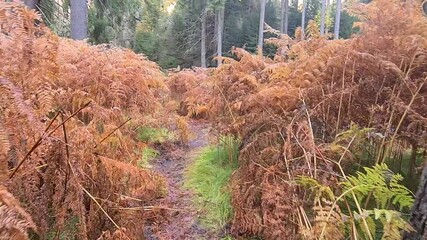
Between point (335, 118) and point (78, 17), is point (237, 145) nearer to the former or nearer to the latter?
point (335, 118)

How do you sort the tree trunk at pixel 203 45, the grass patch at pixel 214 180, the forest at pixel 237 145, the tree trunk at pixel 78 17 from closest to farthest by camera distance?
the forest at pixel 237 145 → the grass patch at pixel 214 180 → the tree trunk at pixel 78 17 → the tree trunk at pixel 203 45

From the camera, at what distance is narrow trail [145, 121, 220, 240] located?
294 centimetres

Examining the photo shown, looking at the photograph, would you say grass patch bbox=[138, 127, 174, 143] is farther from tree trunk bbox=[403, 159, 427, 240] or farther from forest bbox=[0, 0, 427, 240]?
tree trunk bbox=[403, 159, 427, 240]

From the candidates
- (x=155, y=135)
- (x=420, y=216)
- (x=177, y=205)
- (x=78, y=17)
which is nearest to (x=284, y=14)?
(x=78, y=17)

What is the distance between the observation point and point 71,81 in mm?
3340

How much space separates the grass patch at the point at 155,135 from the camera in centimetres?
564

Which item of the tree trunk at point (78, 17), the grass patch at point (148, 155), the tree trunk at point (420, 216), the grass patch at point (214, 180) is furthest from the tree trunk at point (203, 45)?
the tree trunk at point (420, 216)

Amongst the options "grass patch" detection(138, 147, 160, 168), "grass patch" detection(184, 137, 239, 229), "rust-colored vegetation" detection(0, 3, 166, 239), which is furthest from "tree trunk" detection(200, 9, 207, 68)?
"rust-colored vegetation" detection(0, 3, 166, 239)

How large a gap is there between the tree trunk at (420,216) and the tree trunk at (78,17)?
724cm

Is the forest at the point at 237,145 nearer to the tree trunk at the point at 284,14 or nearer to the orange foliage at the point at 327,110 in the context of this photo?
the orange foliage at the point at 327,110

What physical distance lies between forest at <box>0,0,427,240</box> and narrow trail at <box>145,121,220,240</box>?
19mm

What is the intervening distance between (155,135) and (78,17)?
3.49 m

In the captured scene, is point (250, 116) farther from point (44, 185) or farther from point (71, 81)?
point (44, 185)

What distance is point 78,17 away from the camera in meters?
7.41
